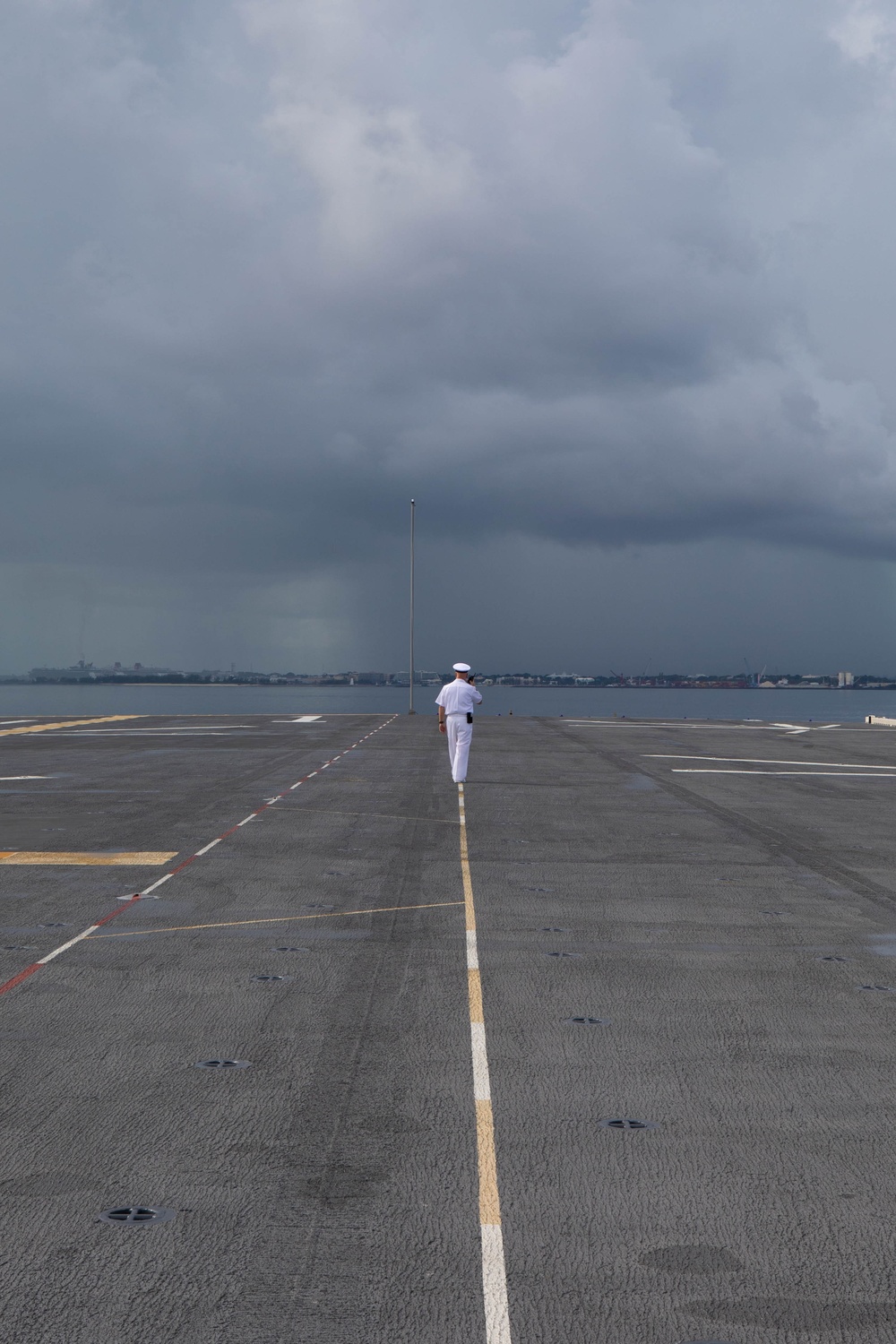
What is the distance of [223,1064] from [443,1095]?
153 cm

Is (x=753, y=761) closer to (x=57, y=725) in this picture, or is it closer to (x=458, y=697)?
(x=458, y=697)

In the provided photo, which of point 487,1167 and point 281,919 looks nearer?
point 487,1167

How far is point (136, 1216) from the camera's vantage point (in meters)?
5.12

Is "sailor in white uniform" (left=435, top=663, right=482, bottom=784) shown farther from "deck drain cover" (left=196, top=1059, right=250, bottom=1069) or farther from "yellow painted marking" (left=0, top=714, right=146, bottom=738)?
"yellow painted marking" (left=0, top=714, right=146, bottom=738)

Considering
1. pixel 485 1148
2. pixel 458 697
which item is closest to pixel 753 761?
pixel 458 697

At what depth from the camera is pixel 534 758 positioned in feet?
106

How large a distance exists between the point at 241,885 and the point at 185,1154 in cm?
751

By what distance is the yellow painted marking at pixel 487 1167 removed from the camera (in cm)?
513

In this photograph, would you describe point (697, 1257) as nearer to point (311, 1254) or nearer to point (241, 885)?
point (311, 1254)

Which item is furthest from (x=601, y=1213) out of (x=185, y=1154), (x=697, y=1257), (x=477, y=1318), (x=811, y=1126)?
(x=185, y=1154)

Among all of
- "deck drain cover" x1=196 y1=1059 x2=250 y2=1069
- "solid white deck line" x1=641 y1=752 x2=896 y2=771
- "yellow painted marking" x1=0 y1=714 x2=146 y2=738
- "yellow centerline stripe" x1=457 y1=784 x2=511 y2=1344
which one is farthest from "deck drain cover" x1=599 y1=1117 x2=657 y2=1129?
"yellow painted marking" x1=0 y1=714 x2=146 y2=738

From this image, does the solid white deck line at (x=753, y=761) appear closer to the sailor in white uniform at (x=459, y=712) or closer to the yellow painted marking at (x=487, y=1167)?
the sailor in white uniform at (x=459, y=712)

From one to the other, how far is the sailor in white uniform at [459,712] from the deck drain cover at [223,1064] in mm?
15211

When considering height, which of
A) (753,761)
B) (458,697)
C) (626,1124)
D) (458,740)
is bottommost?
(626,1124)
